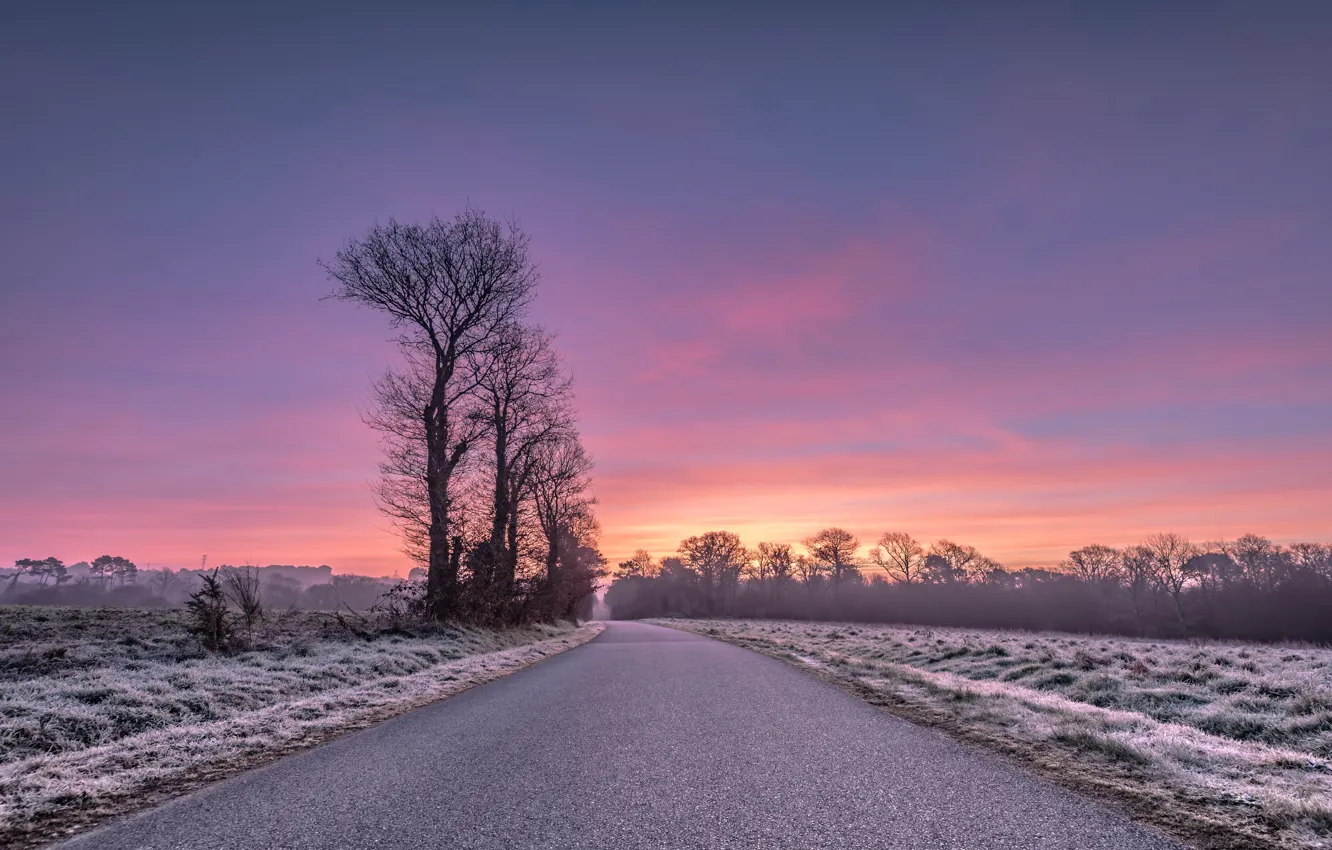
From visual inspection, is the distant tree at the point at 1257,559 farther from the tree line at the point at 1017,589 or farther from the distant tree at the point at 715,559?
the distant tree at the point at 715,559

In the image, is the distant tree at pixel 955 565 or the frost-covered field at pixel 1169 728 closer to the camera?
the frost-covered field at pixel 1169 728

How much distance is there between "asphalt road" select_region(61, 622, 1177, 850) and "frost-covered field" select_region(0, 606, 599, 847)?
0.75 m

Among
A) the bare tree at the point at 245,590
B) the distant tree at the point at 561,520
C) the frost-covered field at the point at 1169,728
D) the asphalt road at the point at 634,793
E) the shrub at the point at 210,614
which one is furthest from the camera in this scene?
the distant tree at the point at 561,520

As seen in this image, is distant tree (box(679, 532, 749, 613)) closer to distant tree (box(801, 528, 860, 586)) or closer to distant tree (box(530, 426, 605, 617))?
distant tree (box(801, 528, 860, 586))

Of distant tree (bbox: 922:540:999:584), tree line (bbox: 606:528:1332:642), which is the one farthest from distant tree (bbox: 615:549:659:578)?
distant tree (bbox: 922:540:999:584)

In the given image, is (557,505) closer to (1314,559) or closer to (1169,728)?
(1169,728)

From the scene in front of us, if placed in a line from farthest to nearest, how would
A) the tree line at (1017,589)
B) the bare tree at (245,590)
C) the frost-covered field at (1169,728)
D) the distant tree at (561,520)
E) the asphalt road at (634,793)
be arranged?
1. the tree line at (1017,589)
2. the distant tree at (561,520)
3. the bare tree at (245,590)
4. the frost-covered field at (1169,728)
5. the asphalt road at (634,793)

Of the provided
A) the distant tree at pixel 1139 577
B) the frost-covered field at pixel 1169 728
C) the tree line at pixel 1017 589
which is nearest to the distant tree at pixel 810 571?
the tree line at pixel 1017 589

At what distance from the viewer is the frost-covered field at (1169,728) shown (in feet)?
14.3

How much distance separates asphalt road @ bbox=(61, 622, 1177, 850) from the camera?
154 inches

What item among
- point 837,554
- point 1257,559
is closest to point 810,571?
point 837,554

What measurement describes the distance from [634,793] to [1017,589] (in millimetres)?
91874

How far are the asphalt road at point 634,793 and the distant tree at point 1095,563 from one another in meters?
83.5

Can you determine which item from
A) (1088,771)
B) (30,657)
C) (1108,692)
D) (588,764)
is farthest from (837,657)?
(30,657)
